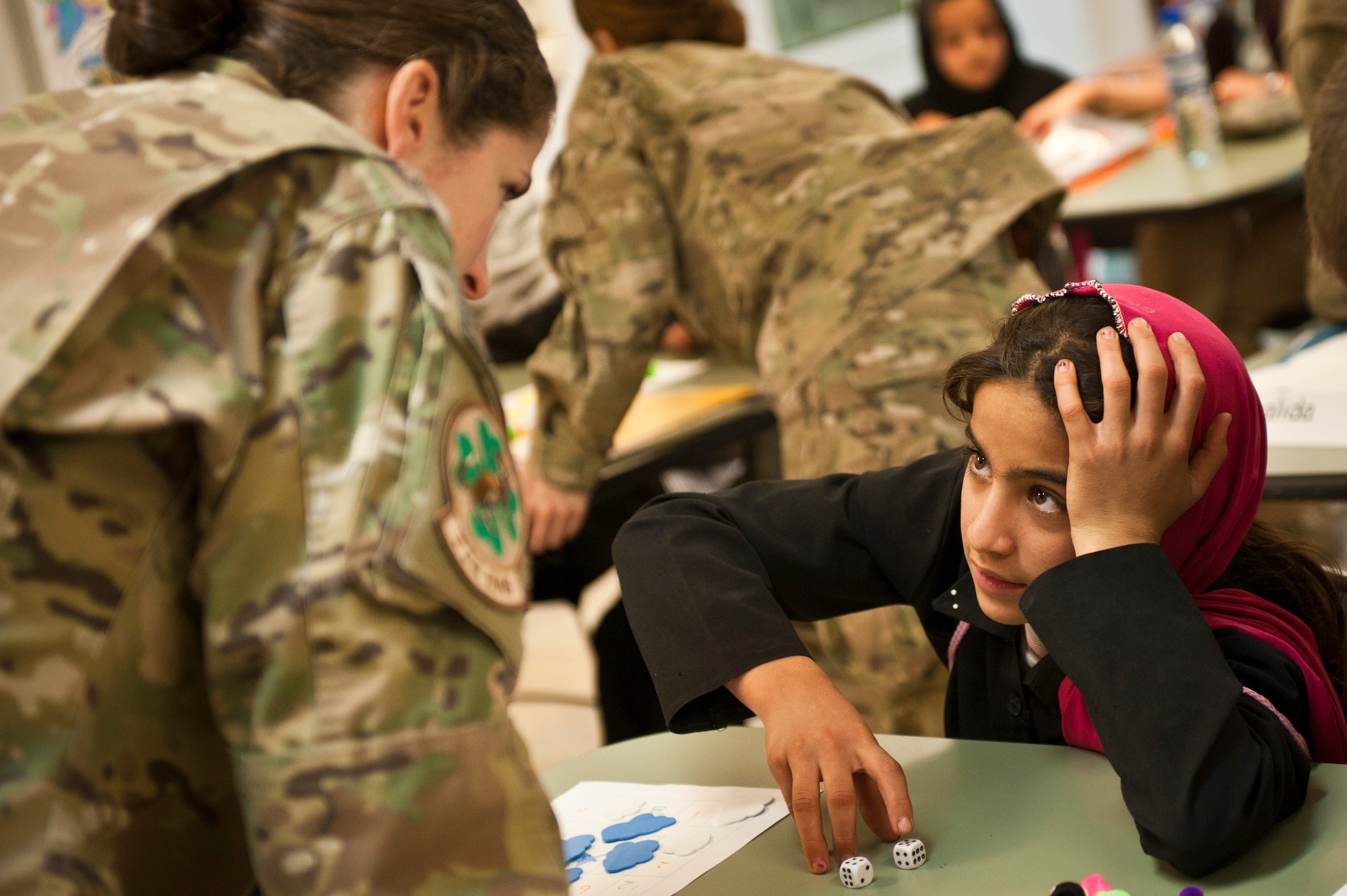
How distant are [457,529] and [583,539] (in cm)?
187

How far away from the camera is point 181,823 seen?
0.63m

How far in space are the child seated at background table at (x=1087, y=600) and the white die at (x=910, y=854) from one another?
2 cm

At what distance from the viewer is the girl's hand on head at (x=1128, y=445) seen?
2.76ft

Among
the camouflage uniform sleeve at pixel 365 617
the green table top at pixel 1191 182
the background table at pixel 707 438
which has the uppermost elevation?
the camouflage uniform sleeve at pixel 365 617

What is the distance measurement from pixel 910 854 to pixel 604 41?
147 centimetres

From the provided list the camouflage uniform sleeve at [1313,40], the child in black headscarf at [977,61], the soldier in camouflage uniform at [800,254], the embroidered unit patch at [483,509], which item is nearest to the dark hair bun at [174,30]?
the embroidered unit patch at [483,509]

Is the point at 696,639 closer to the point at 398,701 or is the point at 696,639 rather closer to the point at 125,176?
the point at 398,701

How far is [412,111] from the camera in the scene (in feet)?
2.61

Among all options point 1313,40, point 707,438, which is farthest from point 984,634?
point 1313,40

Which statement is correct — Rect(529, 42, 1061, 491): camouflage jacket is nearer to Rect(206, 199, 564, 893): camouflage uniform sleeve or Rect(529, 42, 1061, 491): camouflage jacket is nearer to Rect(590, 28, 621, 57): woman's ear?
Rect(590, 28, 621, 57): woman's ear

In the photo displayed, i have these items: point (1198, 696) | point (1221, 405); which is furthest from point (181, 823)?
point (1221, 405)

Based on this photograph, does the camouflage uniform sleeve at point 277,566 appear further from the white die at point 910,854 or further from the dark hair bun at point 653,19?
the dark hair bun at point 653,19

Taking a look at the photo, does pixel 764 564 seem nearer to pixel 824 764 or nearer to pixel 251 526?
pixel 824 764

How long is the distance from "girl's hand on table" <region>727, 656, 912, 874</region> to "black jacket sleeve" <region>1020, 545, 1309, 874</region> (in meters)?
0.14
